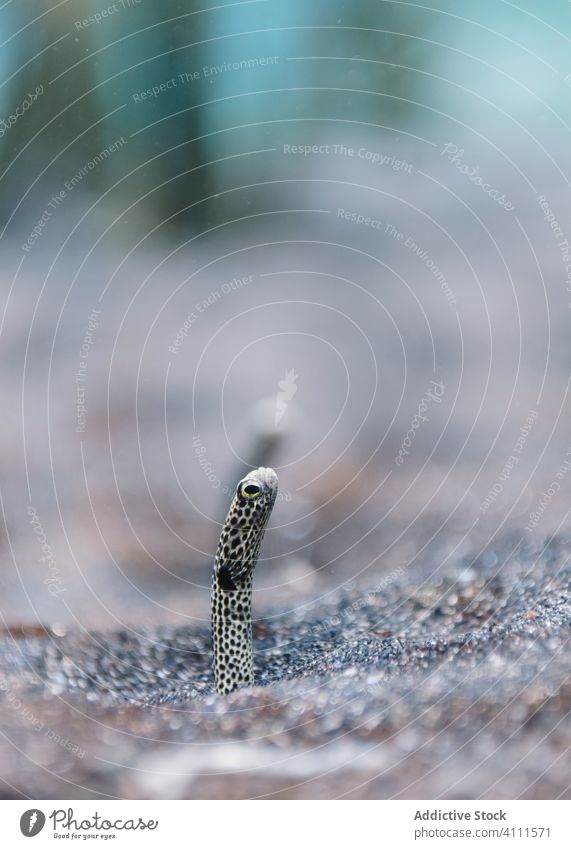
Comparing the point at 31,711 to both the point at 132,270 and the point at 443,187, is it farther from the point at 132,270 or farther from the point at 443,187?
the point at 443,187

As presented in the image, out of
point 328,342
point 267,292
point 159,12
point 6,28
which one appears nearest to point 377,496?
point 328,342
